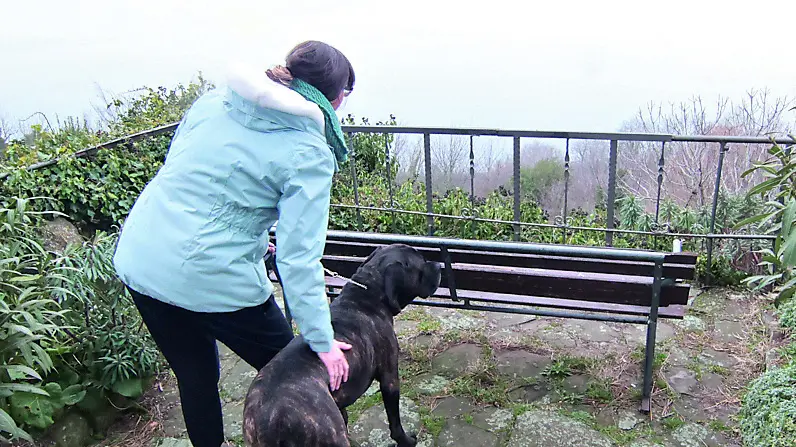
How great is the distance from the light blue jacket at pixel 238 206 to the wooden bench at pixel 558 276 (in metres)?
0.91

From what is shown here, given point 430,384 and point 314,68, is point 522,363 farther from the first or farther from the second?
point 314,68

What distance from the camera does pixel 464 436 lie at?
2.80 meters

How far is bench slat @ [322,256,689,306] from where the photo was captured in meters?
2.78

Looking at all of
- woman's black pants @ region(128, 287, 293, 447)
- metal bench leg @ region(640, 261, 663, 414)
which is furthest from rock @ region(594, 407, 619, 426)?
woman's black pants @ region(128, 287, 293, 447)

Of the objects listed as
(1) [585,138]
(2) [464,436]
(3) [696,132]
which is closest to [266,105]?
(2) [464,436]

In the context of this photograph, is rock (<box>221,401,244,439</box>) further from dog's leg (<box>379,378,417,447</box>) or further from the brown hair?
the brown hair

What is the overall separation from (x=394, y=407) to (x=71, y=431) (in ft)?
5.19

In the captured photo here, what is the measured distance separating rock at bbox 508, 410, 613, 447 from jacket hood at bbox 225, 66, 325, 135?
185cm

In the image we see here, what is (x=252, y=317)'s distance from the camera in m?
2.10

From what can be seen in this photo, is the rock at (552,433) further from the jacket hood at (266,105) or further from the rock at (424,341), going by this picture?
the jacket hood at (266,105)

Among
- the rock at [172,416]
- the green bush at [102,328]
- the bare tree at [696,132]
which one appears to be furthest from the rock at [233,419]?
the bare tree at [696,132]

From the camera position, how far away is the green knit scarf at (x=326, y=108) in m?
1.83

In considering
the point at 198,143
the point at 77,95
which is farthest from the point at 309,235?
the point at 77,95

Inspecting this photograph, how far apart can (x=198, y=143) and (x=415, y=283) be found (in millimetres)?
1220
